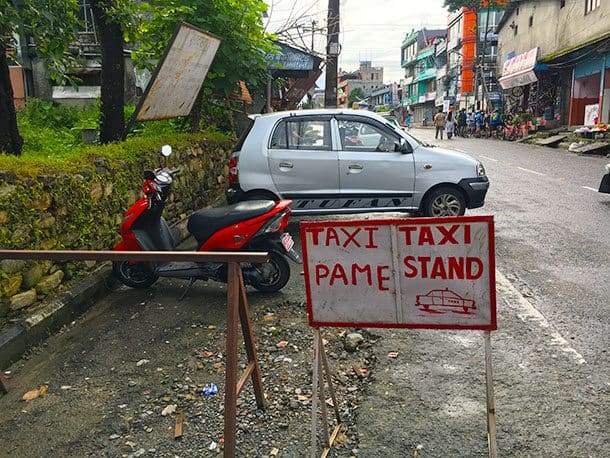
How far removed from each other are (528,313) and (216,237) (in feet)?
9.40

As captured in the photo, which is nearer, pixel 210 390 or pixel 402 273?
pixel 402 273

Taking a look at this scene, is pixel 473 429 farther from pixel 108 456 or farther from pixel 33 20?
pixel 33 20

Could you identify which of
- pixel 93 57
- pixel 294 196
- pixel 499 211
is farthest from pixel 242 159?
pixel 93 57

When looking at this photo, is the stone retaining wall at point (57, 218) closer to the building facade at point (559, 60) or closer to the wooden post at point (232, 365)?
the wooden post at point (232, 365)

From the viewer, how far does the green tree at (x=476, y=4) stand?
39.0 metres

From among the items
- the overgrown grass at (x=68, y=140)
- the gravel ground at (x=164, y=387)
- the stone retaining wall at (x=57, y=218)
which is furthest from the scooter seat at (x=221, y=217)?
the overgrown grass at (x=68, y=140)

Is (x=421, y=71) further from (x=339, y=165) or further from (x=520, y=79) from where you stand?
(x=339, y=165)

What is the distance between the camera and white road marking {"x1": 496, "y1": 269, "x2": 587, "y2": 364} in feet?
13.1

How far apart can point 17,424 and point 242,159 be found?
5.02 metres

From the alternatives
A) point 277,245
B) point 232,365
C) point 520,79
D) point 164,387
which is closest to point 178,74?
point 277,245

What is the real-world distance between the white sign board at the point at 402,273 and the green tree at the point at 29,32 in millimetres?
4971

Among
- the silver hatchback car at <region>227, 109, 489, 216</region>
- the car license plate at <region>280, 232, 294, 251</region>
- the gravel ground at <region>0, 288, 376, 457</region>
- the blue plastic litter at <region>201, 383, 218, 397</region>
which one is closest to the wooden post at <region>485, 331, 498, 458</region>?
the gravel ground at <region>0, 288, 376, 457</region>

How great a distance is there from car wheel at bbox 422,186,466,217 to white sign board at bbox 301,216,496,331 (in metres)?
5.24

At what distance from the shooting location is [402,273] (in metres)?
2.74
